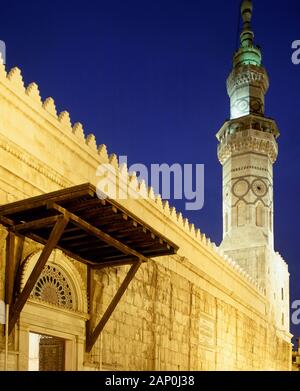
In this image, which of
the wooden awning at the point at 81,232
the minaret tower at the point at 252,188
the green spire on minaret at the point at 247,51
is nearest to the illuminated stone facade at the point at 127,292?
the wooden awning at the point at 81,232

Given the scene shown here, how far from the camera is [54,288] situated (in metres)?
7.79

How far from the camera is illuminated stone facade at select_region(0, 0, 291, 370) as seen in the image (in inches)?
281

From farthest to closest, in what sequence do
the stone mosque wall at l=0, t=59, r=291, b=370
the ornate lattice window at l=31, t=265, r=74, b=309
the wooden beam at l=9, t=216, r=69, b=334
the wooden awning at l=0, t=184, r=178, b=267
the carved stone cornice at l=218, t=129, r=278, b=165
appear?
the carved stone cornice at l=218, t=129, r=278, b=165
the ornate lattice window at l=31, t=265, r=74, b=309
the stone mosque wall at l=0, t=59, r=291, b=370
the wooden beam at l=9, t=216, r=69, b=334
the wooden awning at l=0, t=184, r=178, b=267

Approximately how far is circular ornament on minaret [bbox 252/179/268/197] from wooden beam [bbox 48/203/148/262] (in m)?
13.9

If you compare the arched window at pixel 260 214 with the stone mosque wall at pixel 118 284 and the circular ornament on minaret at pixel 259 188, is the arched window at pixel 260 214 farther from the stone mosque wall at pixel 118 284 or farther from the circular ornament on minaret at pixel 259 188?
the stone mosque wall at pixel 118 284

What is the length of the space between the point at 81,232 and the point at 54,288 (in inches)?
37.1

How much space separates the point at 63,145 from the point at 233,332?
845 centimetres

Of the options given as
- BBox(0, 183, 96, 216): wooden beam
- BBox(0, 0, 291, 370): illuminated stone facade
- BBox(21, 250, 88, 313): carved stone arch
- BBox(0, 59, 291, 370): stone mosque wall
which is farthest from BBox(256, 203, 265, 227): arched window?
BBox(0, 183, 96, 216): wooden beam

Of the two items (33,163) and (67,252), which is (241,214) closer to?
(67,252)

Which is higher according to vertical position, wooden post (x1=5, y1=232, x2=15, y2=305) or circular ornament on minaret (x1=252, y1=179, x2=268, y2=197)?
circular ornament on minaret (x1=252, y1=179, x2=268, y2=197)

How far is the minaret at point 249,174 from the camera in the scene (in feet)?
69.8

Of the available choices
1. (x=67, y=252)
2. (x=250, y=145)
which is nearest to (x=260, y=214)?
(x=250, y=145)

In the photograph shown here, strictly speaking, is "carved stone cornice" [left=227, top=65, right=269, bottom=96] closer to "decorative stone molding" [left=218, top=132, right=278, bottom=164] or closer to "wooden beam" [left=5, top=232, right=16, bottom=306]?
"decorative stone molding" [left=218, top=132, right=278, bottom=164]

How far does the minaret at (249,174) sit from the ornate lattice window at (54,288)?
13.4 m
